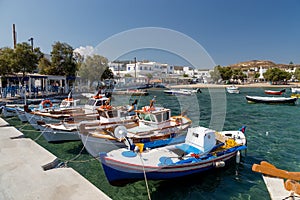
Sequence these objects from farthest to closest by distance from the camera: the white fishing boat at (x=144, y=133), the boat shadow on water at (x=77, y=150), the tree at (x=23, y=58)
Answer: the tree at (x=23, y=58), the boat shadow on water at (x=77, y=150), the white fishing boat at (x=144, y=133)

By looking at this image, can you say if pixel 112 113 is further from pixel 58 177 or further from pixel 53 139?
pixel 58 177

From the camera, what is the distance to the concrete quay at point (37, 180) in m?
5.59

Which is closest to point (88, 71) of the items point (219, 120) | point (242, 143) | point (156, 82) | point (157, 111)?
point (219, 120)

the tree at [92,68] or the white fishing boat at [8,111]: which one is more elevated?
the tree at [92,68]

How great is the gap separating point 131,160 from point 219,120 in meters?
17.1

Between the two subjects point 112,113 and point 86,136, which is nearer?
point 86,136

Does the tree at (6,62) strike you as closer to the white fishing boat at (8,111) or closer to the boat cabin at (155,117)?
the white fishing boat at (8,111)

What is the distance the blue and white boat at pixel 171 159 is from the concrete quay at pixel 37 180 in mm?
1239

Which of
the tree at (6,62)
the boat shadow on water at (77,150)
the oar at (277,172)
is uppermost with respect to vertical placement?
the tree at (6,62)

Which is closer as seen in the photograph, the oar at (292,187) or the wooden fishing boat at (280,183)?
the oar at (292,187)

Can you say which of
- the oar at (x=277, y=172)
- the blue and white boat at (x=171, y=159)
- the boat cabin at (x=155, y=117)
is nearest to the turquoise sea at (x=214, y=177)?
the blue and white boat at (x=171, y=159)

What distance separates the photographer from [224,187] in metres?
8.02

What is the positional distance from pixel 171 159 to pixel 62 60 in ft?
122

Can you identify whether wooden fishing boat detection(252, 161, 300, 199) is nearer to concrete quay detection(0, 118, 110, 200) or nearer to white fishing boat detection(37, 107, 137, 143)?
concrete quay detection(0, 118, 110, 200)
